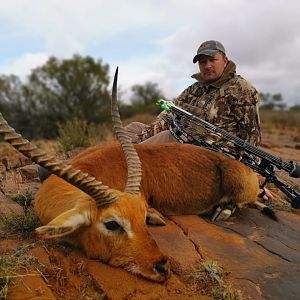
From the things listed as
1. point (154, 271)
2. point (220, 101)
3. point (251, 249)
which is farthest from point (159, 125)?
point (154, 271)

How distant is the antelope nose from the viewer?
3.60 m

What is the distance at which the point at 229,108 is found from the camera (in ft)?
23.0

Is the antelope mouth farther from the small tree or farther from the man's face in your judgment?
the small tree

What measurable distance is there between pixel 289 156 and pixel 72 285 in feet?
31.9

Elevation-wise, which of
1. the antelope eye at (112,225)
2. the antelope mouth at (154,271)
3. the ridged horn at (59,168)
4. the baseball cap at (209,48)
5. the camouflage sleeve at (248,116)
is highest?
the baseball cap at (209,48)

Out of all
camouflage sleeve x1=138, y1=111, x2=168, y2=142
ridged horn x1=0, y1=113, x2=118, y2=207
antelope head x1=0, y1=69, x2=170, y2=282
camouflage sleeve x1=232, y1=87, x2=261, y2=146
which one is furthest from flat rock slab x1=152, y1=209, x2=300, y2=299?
camouflage sleeve x1=138, y1=111, x2=168, y2=142

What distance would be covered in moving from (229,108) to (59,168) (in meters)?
4.12

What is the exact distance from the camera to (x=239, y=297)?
3562 mm

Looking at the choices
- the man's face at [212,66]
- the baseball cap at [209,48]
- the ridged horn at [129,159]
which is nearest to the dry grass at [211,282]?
the ridged horn at [129,159]

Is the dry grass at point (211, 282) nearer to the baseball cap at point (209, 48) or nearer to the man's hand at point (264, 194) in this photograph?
the man's hand at point (264, 194)

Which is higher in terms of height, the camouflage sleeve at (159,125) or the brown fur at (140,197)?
the camouflage sleeve at (159,125)

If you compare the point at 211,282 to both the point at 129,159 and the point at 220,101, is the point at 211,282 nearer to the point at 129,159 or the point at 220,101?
the point at 129,159

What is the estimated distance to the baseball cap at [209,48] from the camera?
7.14 metres

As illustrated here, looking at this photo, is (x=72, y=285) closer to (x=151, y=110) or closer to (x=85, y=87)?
(x=85, y=87)
